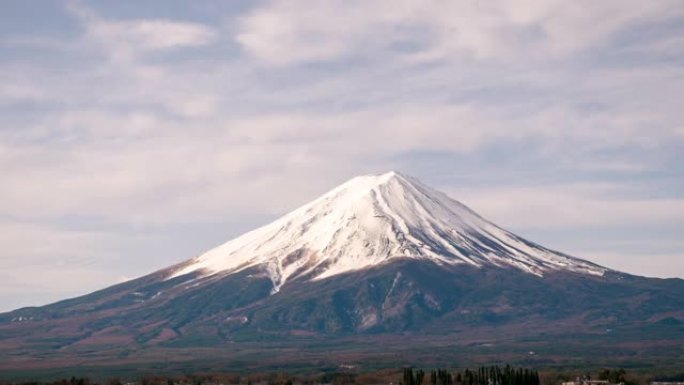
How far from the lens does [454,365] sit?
186000 mm

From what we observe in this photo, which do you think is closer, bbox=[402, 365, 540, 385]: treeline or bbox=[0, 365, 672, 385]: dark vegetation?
bbox=[402, 365, 540, 385]: treeline

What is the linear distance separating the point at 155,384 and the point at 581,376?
53.9 meters

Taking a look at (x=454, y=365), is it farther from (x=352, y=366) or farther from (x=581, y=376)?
(x=581, y=376)

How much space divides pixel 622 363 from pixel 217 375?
6371 cm

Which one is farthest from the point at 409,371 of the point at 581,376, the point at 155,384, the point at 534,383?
the point at 155,384

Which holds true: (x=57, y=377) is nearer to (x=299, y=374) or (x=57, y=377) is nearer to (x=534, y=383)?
(x=299, y=374)

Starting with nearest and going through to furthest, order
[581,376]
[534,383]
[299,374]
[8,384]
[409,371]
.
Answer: [534,383]
[409,371]
[581,376]
[8,384]
[299,374]

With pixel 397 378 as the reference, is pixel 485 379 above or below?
below

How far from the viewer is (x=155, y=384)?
15125 cm

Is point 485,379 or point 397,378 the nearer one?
point 485,379

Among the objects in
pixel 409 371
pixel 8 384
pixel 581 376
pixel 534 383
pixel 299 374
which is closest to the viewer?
pixel 534 383

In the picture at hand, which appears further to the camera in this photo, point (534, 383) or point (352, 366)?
point (352, 366)

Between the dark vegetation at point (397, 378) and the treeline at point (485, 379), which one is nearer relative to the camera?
the treeline at point (485, 379)

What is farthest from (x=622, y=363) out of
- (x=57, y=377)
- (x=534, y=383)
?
(x=57, y=377)
